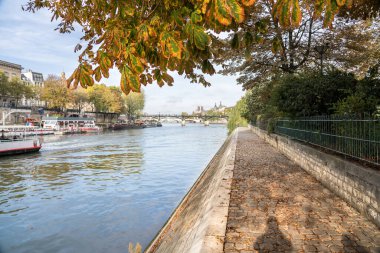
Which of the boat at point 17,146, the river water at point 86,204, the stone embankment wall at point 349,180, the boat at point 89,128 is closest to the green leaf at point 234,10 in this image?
the stone embankment wall at point 349,180

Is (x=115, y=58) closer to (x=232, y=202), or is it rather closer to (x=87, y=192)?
(x=232, y=202)

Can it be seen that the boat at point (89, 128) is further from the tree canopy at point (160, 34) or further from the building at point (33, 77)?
the tree canopy at point (160, 34)

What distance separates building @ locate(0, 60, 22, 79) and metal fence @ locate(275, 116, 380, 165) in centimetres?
9051

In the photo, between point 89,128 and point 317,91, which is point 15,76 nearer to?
point 89,128

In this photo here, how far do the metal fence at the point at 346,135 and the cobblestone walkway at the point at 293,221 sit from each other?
1.13 m

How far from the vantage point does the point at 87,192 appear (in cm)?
1428

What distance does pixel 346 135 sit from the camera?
7.70 meters

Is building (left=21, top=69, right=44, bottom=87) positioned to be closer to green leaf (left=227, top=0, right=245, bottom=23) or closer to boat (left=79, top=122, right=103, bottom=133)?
boat (left=79, top=122, right=103, bottom=133)

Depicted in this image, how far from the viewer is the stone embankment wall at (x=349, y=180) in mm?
5129

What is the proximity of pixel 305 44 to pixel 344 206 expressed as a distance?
55.1ft

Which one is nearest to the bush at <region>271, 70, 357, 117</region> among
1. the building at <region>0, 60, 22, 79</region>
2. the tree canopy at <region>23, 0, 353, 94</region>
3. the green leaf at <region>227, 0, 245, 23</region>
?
the tree canopy at <region>23, 0, 353, 94</region>

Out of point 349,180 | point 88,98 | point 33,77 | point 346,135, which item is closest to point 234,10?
point 349,180

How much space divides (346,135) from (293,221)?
3.64 m

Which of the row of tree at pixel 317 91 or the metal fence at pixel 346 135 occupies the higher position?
the row of tree at pixel 317 91
